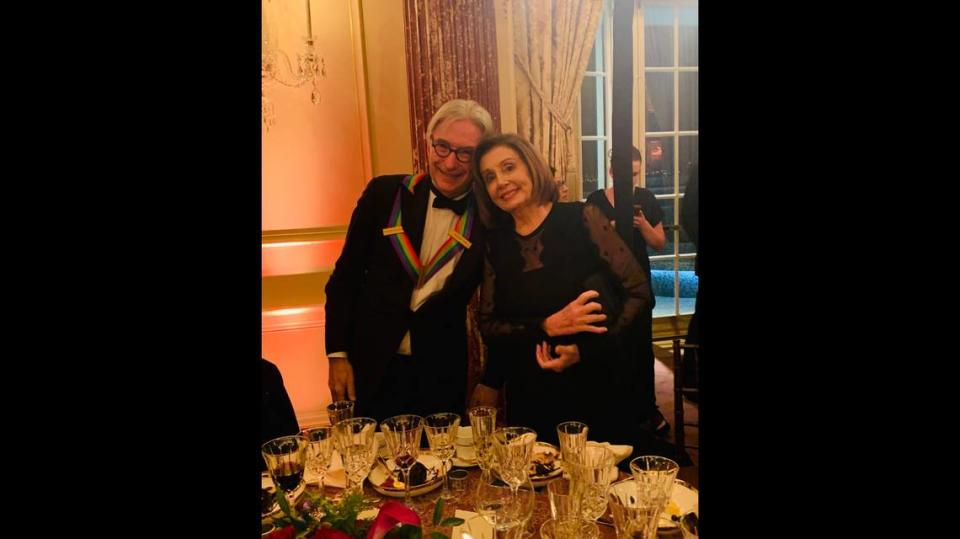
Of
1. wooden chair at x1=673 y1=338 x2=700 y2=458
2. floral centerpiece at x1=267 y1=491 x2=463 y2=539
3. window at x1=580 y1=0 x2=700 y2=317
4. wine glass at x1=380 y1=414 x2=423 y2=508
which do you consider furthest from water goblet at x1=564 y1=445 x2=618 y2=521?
window at x1=580 y1=0 x2=700 y2=317

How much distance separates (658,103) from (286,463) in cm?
201

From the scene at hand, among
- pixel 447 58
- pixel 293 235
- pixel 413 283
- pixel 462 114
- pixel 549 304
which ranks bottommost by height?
pixel 549 304

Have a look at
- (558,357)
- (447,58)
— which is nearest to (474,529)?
(558,357)

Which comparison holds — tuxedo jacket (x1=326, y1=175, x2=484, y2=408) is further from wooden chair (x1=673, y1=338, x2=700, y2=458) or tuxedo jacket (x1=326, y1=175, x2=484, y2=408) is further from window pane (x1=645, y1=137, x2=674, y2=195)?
wooden chair (x1=673, y1=338, x2=700, y2=458)

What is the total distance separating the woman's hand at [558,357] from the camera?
276 cm

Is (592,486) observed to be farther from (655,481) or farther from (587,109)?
(587,109)

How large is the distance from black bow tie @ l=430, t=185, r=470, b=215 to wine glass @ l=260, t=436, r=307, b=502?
1389mm

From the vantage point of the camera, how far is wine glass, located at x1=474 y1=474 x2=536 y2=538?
1350mm

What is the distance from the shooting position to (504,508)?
1348 mm

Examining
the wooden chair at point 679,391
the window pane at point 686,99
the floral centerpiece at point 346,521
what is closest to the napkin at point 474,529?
the floral centerpiece at point 346,521

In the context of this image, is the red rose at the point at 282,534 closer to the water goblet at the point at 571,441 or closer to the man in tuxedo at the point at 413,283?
the water goblet at the point at 571,441
